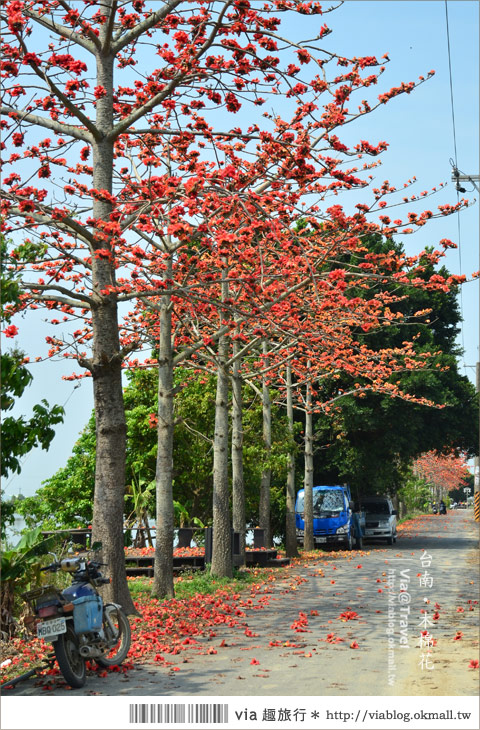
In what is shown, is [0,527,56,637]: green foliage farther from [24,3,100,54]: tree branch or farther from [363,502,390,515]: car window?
[363,502,390,515]: car window

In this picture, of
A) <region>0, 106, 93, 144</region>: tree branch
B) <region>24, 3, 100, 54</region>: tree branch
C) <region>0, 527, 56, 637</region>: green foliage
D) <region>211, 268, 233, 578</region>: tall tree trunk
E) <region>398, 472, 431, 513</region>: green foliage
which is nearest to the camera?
<region>0, 527, 56, 637</region>: green foliage

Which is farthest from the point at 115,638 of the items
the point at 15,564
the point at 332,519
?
the point at 332,519

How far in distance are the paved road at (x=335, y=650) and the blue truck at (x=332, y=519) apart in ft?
45.0

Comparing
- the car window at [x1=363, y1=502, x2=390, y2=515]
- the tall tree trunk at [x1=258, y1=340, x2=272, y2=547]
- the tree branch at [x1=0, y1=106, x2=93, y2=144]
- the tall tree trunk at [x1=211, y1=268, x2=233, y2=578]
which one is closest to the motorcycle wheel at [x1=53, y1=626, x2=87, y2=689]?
the tree branch at [x1=0, y1=106, x2=93, y2=144]

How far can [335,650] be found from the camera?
1013 centimetres

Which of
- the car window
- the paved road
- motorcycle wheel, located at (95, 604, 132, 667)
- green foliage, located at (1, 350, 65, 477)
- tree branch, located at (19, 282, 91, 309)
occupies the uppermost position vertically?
tree branch, located at (19, 282, 91, 309)

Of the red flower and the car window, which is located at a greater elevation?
the red flower

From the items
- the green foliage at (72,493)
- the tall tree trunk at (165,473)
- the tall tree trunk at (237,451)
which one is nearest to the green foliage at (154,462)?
the green foliage at (72,493)

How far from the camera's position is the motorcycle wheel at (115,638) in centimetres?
939

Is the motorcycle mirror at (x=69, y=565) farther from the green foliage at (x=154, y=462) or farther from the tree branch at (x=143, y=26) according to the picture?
the green foliage at (x=154, y=462)

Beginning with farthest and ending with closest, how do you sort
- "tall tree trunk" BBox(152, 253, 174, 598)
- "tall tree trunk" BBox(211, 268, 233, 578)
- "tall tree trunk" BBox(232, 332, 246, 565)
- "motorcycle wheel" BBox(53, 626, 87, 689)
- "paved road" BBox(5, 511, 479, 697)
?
"tall tree trunk" BBox(232, 332, 246, 565), "tall tree trunk" BBox(211, 268, 233, 578), "tall tree trunk" BBox(152, 253, 174, 598), "motorcycle wheel" BBox(53, 626, 87, 689), "paved road" BBox(5, 511, 479, 697)

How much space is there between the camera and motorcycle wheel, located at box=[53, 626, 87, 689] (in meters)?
8.30

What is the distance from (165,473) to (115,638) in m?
6.59

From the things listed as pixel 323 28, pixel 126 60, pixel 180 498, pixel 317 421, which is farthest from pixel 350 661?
pixel 317 421
